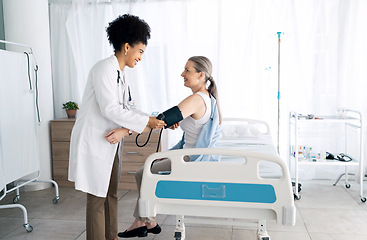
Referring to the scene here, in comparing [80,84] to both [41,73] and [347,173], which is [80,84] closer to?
[41,73]

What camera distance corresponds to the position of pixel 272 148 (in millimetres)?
3168

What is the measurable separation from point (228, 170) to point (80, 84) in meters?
3.00

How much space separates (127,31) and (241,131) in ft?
6.18

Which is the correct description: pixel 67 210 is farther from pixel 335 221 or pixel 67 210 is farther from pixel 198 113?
pixel 335 221

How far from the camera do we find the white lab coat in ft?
6.78

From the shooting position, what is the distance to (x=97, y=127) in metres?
2.12

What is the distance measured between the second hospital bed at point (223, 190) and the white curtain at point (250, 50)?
234 centimetres

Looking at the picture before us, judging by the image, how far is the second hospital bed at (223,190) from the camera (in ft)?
5.91

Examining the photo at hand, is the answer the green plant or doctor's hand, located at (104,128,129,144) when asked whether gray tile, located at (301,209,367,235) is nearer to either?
doctor's hand, located at (104,128,129,144)

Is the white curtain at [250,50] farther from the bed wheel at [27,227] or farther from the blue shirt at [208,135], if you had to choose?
the blue shirt at [208,135]

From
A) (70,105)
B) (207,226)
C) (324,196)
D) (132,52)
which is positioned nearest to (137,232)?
(207,226)

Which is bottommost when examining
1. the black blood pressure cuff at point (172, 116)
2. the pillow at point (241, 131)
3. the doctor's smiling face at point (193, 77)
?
the pillow at point (241, 131)

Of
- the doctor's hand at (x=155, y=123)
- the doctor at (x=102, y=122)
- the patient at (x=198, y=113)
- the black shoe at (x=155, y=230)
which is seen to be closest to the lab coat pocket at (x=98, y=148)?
the doctor at (x=102, y=122)

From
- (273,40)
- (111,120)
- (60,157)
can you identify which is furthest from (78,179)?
(273,40)
